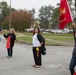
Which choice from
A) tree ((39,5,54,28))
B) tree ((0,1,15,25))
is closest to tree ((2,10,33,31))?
tree ((0,1,15,25))

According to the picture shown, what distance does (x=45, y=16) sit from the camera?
153m

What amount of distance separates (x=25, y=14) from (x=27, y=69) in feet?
233

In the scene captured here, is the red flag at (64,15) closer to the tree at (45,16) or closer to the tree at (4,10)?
the tree at (4,10)

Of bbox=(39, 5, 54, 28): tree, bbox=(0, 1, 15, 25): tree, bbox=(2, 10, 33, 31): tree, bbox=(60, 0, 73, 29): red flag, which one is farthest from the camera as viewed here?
bbox=(39, 5, 54, 28): tree

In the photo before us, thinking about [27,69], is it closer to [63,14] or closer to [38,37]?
[38,37]

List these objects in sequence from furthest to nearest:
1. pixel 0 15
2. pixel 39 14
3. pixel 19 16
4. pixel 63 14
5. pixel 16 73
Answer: pixel 39 14 < pixel 0 15 < pixel 19 16 < pixel 16 73 < pixel 63 14

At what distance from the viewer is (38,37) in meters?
11.6

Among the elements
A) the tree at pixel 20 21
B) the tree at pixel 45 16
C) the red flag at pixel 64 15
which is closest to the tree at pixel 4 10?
the tree at pixel 20 21

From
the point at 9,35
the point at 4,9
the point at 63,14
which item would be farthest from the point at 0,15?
the point at 63,14

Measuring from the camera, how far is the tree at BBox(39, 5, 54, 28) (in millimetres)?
144875

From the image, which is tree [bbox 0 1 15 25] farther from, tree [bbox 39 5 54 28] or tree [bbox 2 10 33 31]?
tree [bbox 39 5 54 28]

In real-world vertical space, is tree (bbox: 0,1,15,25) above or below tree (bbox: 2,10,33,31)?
above

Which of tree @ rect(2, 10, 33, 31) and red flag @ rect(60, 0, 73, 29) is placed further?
tree @ rect(2, 10, 33, 31)

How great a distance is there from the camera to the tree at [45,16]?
14488 centimetres
